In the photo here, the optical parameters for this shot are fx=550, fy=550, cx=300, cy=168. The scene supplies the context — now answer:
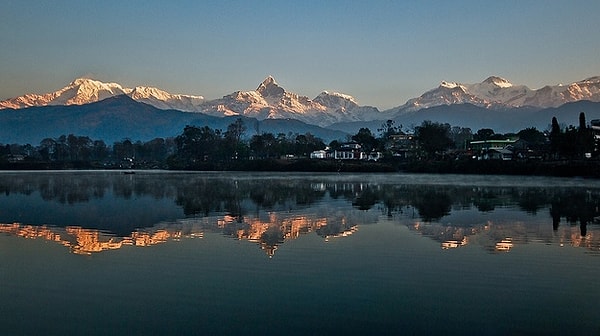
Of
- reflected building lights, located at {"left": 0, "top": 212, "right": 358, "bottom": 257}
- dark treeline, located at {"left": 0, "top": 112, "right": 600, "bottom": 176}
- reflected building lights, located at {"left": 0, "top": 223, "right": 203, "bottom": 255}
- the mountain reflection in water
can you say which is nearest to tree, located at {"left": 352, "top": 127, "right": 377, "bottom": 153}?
dark treeline, located at {"left": 0, "top": 112, "right": 600, "bottom": 176}

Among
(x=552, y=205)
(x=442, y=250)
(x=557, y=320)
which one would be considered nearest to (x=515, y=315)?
(x=557, y=320)

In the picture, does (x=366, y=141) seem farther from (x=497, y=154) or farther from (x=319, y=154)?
(x=497, y=154)

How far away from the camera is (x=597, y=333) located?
29.2ft

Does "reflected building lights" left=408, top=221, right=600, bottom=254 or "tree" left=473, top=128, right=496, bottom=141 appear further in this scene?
"tree" left=473, top=128, right=496, bottom=141

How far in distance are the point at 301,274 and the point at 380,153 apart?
12639 centimetres

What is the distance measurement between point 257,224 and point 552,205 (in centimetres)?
1781

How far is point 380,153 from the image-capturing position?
138 m

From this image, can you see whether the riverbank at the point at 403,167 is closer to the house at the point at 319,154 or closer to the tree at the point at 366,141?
the tree at the point at 366,141

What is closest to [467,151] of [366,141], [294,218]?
[366,141]

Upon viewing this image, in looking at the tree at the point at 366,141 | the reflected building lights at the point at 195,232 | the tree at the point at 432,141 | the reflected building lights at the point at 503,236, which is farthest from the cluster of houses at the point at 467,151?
the reflected building lights at the point at 195,232

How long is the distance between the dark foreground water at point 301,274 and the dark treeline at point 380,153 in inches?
2190

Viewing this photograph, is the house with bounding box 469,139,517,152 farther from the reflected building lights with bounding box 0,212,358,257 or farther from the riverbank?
the reflected building lights with bounding box 0,212,358,257

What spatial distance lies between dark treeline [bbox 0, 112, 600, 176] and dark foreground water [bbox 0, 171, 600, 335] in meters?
55.6

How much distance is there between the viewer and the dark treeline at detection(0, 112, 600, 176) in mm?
79375
